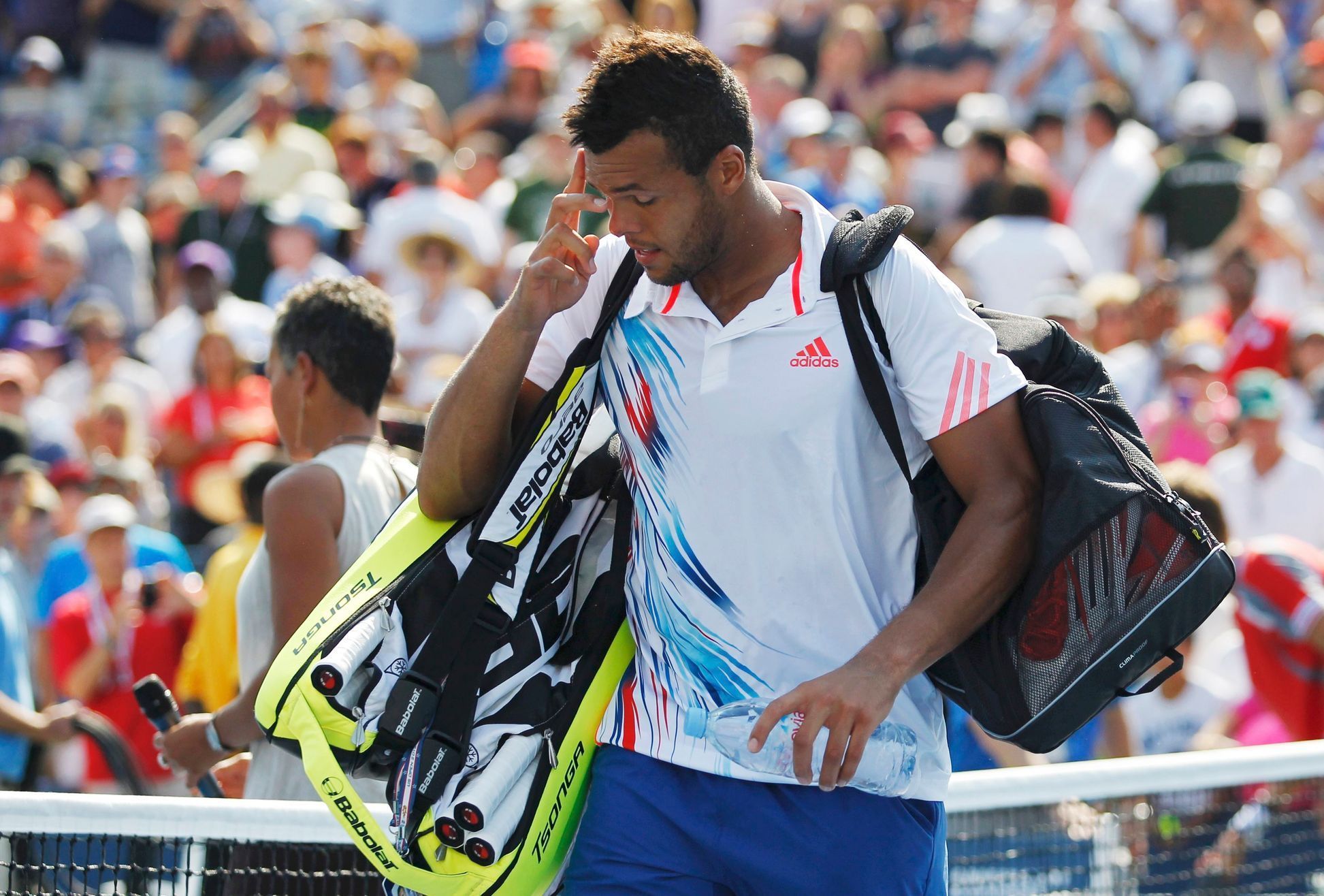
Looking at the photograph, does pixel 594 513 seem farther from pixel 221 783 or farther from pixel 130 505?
pixel 130 505

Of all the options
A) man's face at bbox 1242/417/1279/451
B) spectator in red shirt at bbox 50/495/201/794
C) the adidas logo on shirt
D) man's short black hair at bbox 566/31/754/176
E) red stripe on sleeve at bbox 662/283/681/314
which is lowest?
spectator in red shirt at bbox 50/495/201/794

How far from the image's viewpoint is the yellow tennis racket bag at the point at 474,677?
9.48 ft

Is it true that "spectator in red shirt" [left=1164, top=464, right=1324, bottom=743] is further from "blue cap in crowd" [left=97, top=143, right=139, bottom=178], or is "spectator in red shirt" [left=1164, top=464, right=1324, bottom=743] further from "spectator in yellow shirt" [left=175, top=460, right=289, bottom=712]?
"blue cap in crowd" [left=97, top=143, right=139, bottom=178]

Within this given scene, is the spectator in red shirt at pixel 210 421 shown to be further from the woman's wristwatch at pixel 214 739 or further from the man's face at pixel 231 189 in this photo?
the woman's wristwatch at pixel 214 739

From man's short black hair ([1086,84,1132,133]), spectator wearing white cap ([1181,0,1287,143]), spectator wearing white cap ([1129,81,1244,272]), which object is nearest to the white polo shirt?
spectator wearing white cap ([1129,81,1244,272])

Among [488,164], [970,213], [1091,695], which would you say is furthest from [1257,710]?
[488,164]

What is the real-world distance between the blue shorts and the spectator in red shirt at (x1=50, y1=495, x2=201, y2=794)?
4449mm

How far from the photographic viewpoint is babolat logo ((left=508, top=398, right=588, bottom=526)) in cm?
302

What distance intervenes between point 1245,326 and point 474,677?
24.1ft

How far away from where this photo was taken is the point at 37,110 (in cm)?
1589

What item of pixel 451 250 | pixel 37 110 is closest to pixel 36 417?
pixel 451 250

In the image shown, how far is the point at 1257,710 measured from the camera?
622 centimetres

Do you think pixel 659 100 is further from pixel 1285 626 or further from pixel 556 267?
pixel 1285 626

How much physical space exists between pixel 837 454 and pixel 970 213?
8.34m
